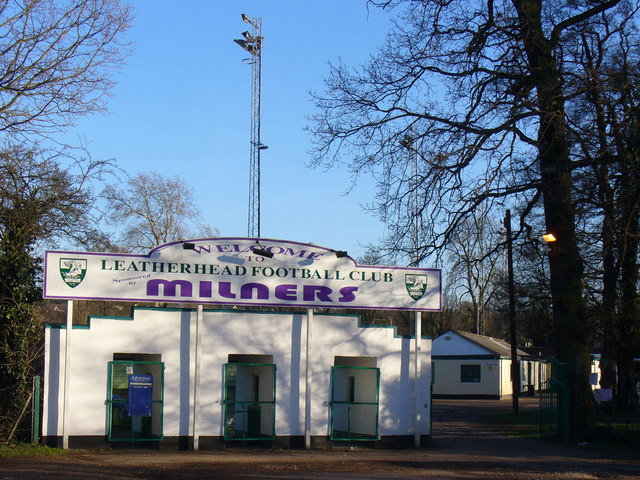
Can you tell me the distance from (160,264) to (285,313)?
3.47m

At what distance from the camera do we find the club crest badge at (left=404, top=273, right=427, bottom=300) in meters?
20.3

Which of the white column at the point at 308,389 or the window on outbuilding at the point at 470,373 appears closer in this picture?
the white column at the point at 308,389

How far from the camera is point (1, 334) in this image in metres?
17.8

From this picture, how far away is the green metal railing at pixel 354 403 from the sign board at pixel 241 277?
209 centimetres

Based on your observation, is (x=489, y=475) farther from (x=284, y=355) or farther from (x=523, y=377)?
(x=523, y=377)

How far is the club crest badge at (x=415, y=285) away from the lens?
2030cm

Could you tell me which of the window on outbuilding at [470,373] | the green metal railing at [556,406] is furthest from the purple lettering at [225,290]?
the window on outbuilding at [470,373]

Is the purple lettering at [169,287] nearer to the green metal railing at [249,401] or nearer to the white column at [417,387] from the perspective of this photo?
the green metal railing at [249,401]

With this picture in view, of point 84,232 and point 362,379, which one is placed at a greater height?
point 84,232

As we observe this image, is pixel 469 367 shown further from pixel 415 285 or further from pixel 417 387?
pixel 415 285

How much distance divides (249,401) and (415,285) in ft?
17.7

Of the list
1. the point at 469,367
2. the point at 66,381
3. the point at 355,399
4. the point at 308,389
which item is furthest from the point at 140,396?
the point at 469,367

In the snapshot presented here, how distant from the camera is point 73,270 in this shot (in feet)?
58.1

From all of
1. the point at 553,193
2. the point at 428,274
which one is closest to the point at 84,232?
the point at 428,274
